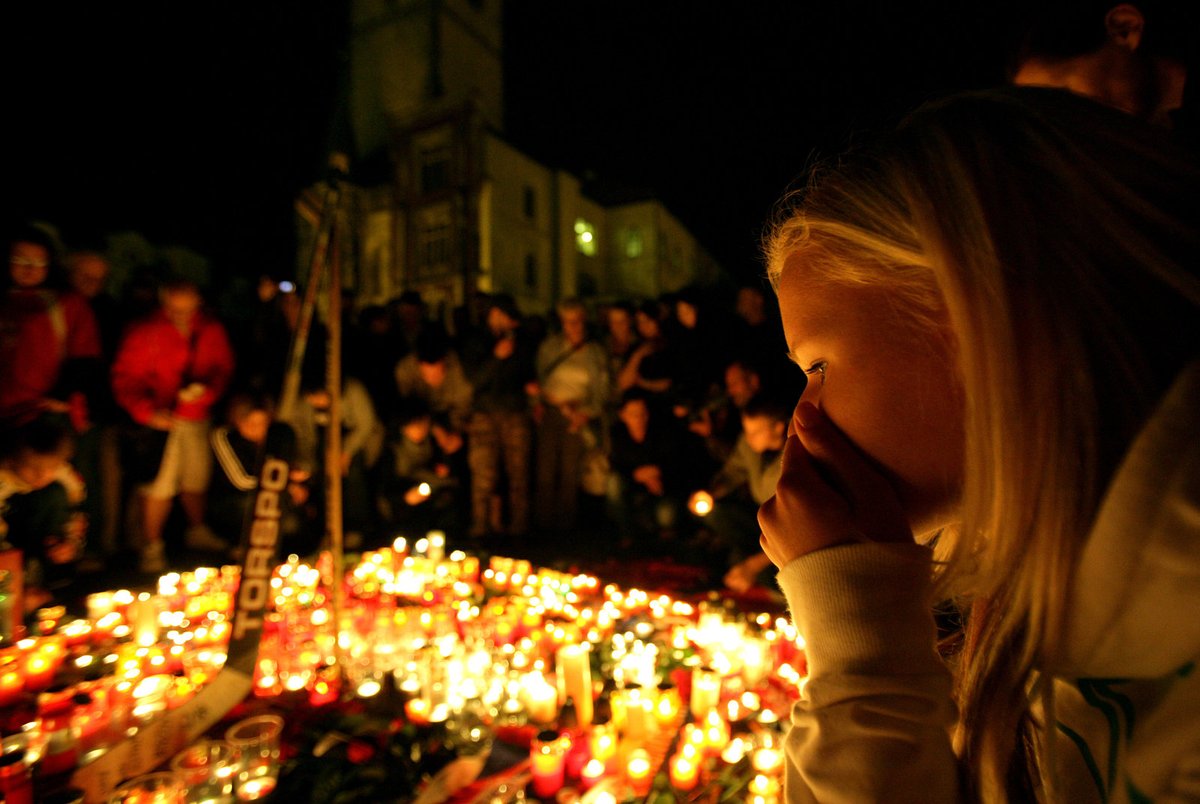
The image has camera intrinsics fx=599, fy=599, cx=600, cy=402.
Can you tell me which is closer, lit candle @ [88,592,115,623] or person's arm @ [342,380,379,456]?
lit candle @ [88,592,115,623]

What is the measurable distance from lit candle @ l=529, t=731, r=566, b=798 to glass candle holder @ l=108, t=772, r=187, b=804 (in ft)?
3.46

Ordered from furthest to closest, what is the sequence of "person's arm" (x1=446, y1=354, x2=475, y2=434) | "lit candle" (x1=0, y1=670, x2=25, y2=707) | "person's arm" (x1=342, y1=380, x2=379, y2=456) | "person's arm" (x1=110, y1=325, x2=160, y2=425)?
"person's arm" (x1=446, y1=354, x2=475, y2=434) < "person's arm" (x1=342, y1=380, x2=379, y2=456) < "person's arm" (x1=110, y1=325, x2=160, y2=425) < "lit candle" (x1=0, y1=670, x2=25, y2=707)

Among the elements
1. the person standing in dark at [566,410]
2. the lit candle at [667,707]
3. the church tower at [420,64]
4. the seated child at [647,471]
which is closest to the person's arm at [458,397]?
the person standing in dark at [566,410]

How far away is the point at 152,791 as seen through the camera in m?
1.82

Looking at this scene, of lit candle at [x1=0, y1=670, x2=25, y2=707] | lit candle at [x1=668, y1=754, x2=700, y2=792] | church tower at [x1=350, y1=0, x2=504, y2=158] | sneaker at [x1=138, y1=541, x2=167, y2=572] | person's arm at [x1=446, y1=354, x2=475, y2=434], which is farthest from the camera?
church tower at [x1=350, y1=0, x2=504, y2=158]

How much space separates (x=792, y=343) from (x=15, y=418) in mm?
5332

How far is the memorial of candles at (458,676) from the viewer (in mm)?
2035

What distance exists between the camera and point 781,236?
92 centimetres

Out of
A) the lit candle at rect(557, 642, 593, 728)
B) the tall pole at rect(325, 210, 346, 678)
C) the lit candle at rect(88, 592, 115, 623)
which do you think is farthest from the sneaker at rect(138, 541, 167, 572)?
the lit candle at rect(557, 642, 593, 728)

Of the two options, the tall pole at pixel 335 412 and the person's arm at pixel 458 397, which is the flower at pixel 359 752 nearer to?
the tall pole at pixel 335 412

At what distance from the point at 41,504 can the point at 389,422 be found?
2.61 meters

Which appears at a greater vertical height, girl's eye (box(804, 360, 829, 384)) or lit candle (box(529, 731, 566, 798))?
girl's eye (box(804, 360, 829, 384))

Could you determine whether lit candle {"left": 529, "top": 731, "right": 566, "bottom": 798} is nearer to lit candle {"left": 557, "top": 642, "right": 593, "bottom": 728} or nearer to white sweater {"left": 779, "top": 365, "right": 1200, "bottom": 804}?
lit candle {"left": 557, "top": 642, "right": 593, "bottom": 728}

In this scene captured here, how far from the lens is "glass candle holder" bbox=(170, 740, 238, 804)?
1.86m
